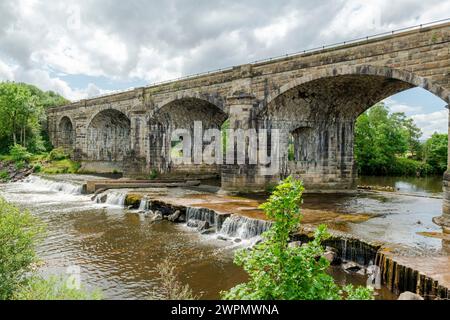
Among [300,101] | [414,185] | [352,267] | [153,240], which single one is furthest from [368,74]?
[414,185]

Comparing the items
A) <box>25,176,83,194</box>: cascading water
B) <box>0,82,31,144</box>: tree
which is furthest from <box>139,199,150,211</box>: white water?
<box>0,82,31,144</box>: tree

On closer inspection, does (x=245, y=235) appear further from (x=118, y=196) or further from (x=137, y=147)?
(x=137, y=147)

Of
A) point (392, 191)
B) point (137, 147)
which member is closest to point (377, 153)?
point (392, 191)

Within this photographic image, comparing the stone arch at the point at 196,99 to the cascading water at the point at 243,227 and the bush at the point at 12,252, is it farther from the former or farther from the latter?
the bush at the point at 12,252

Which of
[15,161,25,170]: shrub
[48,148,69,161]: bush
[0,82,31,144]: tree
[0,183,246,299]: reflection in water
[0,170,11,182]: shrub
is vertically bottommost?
[0,183,246,299]: reflection in water

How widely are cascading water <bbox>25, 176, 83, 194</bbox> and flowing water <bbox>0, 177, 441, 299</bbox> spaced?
4.17m

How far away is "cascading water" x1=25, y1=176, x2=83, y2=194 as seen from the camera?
2700 cm

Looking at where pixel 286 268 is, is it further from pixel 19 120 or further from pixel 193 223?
pixel 19 120

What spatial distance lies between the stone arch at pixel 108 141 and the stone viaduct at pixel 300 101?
5628 mm

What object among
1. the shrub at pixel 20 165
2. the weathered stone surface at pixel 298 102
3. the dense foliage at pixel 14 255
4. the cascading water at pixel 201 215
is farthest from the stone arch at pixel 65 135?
the dense foliage at pixel 14 255

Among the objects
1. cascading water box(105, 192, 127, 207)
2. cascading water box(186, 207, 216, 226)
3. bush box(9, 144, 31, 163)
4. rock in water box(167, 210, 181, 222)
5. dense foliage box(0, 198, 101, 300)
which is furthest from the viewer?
bush box(9, 144, 31, 163)

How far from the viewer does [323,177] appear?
2427 centimetres

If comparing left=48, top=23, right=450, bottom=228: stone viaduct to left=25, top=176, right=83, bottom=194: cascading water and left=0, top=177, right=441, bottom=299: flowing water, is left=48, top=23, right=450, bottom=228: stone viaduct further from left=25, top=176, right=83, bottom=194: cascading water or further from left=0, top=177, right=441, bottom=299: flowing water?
left=25, top=176, right=83, bottom=194: cascading water
